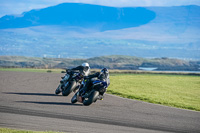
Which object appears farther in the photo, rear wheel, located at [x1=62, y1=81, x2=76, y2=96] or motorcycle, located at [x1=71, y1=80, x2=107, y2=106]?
rear wheel, located at [x1=62, y1=81, x2=76, y2=96]

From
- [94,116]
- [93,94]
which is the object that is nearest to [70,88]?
[93,94]

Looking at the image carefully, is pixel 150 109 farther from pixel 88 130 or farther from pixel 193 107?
pixel 88 130

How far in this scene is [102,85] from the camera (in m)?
16.9

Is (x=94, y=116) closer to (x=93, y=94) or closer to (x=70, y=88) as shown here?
(x=93, y=94)

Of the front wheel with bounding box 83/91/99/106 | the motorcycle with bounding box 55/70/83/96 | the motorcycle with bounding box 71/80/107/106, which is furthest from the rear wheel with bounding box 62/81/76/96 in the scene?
the front wheel with bounding box 83/91/99/106

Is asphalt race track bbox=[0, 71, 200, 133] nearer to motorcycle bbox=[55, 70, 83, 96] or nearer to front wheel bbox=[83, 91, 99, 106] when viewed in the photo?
front wheel bbox=[83, 91, 99, 106]

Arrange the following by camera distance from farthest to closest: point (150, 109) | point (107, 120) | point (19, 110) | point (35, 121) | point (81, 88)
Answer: point (81, 88) → point (150, 109) → point (19, 110) → point (107, 120) → point (35, 121)

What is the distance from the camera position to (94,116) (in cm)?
1419

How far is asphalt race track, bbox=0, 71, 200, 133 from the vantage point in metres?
12.1

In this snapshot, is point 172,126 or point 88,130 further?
point 172,126

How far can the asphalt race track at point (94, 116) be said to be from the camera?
12.1 m

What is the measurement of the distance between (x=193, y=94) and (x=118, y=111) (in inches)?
382

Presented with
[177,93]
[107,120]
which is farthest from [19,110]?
[177,93]

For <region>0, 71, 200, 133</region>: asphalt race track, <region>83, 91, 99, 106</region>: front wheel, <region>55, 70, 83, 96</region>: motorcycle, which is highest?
<region>55, 70, 83, 96</region>: motorcycle
